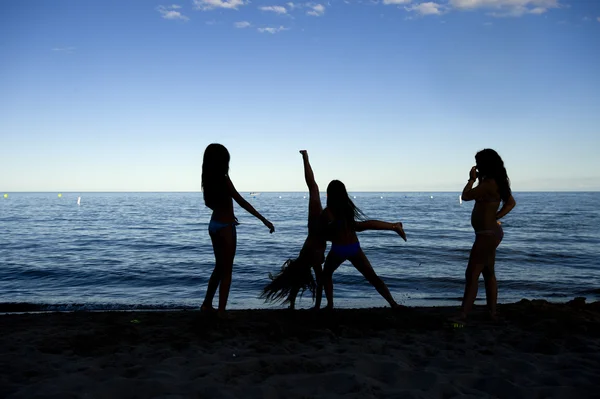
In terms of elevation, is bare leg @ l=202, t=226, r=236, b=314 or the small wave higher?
bare leg @ l=202, t=226, r=236, b=314

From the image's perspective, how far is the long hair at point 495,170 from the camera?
525 cm

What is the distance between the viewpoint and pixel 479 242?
5320mm

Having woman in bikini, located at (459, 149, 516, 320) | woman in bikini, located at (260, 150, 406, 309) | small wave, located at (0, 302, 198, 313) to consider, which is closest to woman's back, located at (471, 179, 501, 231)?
woman in bikini, located at (459, 149, 516, 320)

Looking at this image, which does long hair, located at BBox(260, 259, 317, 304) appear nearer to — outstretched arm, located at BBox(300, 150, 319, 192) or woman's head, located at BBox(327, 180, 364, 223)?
woman's head, located at BBox(327, 180, 364, 223)

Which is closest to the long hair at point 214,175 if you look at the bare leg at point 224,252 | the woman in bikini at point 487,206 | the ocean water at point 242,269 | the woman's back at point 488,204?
the bare leg at point 224,252

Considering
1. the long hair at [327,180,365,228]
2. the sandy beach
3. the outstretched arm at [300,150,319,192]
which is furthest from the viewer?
the outstretched arm at [300,150,319,192]

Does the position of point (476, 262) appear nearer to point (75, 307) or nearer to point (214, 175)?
point (214, 175)

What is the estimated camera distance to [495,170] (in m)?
5.26

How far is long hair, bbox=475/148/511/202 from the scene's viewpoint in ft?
17.2

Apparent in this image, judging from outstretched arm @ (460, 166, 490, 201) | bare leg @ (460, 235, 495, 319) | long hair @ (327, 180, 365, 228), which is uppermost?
outstretched arm @ (460, 166, 490, 201)

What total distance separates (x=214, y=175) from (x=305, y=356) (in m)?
2.39

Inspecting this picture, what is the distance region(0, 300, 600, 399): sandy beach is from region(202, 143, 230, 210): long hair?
1.53 meters

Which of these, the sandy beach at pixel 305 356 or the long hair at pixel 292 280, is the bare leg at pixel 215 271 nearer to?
the sandy beach at pixel 305 356

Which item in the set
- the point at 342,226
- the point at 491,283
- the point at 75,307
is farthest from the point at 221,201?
the point at 75,307
